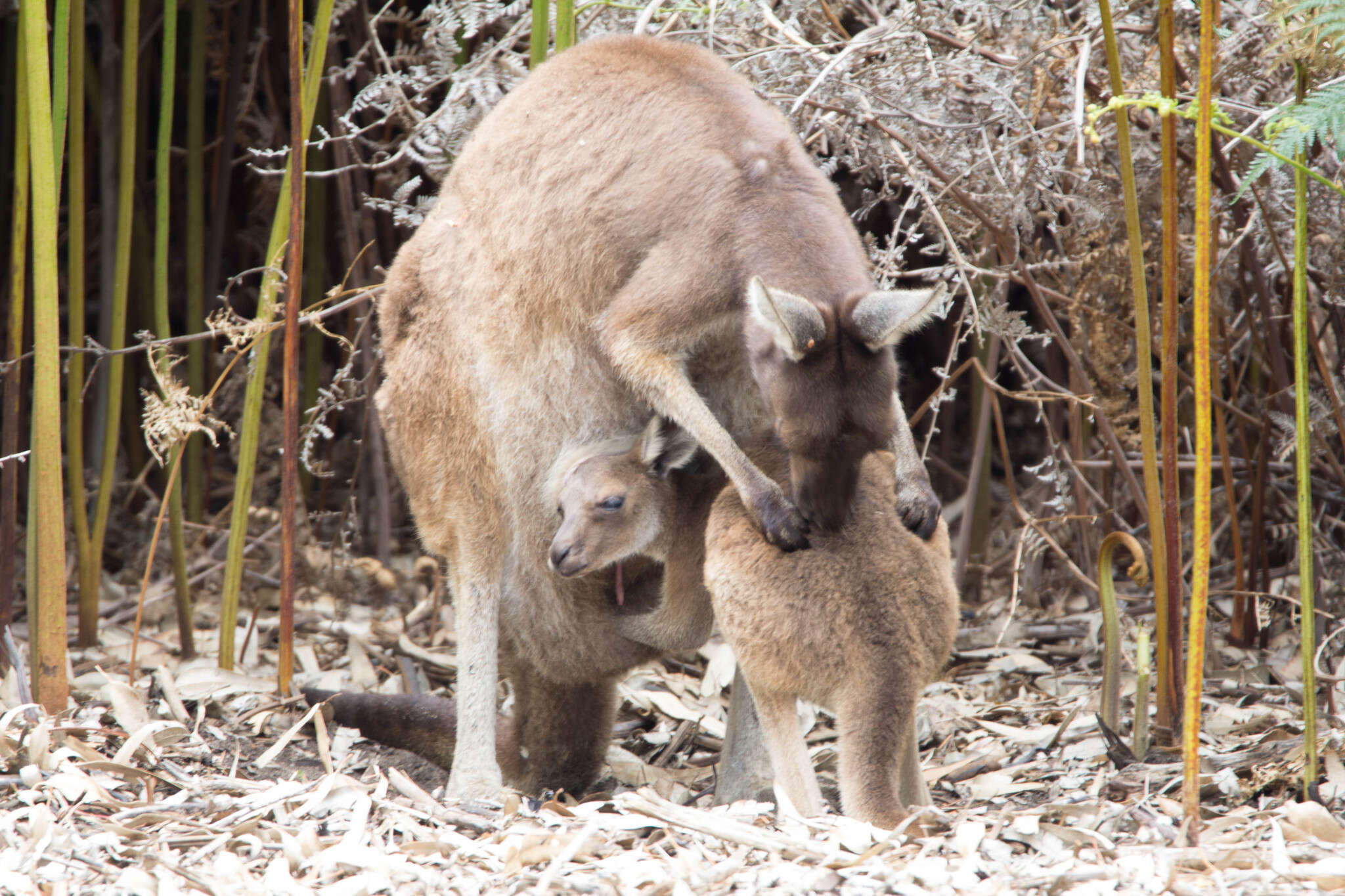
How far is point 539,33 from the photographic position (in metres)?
3.28

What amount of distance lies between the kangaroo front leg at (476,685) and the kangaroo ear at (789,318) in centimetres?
105

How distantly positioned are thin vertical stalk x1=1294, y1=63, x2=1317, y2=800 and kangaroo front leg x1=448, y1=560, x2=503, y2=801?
1649mm

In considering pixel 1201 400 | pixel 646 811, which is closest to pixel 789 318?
pixel 1201 400

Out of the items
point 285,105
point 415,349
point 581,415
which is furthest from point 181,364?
point 581,415

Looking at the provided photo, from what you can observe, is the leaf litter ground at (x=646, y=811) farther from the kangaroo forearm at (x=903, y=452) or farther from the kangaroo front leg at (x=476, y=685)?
the kangaroo forearm at (x=903, y=452)

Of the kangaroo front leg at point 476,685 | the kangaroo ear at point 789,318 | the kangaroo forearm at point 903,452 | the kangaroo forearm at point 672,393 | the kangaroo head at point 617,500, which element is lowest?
the kangaroo front leg at point 476,685

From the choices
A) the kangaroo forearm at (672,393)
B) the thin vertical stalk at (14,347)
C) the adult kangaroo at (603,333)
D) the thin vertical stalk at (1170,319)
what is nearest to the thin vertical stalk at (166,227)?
the thin vertical stalk at (14,347)

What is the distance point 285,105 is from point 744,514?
139 inches

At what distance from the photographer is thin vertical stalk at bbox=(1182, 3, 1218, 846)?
2.00 m

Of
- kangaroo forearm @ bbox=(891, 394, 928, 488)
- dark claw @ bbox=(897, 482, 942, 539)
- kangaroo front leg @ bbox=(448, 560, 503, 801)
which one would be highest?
kangaroo forearm @ bbox=(891, 394, 928, 488)

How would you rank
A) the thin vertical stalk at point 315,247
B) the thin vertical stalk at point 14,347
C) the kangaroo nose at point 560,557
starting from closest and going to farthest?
1. the kangaroo nose at point 560,557
2. the thin vertical stalk at point 14,347
3. the thin vertical stalk at point 315,247

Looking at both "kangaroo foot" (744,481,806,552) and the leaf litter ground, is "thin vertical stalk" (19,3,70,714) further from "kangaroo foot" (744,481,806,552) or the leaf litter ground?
"kangaroo foot" (744,481,806,552)

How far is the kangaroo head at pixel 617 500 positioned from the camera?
9.70ft

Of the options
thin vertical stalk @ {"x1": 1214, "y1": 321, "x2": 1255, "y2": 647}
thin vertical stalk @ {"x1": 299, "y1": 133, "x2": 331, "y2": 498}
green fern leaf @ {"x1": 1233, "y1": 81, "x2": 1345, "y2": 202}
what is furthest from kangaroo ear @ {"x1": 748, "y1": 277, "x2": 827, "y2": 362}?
thin vertical stalk @ {"x1": 299, "y1": 133, "x2": 331, "y2": 498}
